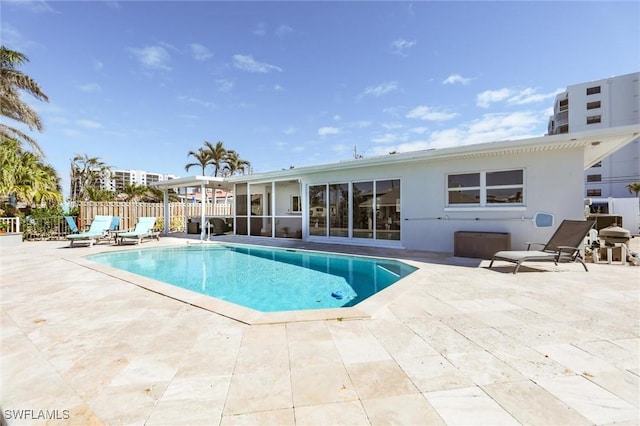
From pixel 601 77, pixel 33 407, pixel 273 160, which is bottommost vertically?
pixel 33 407

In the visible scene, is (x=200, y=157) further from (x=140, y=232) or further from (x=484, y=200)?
(x=484, y=200)

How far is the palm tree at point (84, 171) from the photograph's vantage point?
30.8 meters

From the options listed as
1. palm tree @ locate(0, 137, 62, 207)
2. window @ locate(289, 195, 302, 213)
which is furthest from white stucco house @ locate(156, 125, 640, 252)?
palm tree @ locate(0, 137, 62, 207)

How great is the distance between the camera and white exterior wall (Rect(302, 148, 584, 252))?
7684 millimetres

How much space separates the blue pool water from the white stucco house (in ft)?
8.58

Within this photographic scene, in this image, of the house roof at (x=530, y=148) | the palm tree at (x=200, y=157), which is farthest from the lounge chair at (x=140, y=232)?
the palm tree at (x=200, y=157)

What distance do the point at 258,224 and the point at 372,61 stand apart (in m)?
10.3

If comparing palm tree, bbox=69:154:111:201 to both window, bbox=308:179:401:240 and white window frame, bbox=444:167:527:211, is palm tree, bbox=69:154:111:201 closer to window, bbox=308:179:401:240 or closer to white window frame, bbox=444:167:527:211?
window, bbox=308:179:401:240

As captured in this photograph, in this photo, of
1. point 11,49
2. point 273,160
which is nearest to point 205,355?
point 11,49

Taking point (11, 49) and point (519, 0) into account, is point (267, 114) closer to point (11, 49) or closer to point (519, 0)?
point (11, 49)

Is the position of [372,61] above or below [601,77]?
below

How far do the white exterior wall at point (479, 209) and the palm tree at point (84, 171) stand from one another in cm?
3344

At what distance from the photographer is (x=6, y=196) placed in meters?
15.2

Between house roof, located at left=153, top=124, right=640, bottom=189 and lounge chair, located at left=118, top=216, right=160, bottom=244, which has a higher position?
house roof, located at left=153, top=124, right=640, bottom=189
